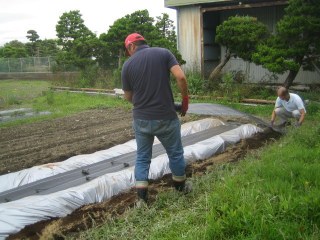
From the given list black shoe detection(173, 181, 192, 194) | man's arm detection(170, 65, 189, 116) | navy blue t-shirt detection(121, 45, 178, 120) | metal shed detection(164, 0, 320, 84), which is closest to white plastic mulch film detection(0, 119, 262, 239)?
black shoe detection(173, 181, 192, 194)

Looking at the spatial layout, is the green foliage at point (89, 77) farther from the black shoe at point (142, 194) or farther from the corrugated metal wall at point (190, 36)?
the black shoe at point (142, 194)

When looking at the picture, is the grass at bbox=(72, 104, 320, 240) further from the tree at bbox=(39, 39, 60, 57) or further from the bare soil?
the tree at bbox=(39, 39, 60, 57)

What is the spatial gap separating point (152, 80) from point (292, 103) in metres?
3.58

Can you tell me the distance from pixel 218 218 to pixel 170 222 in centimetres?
51

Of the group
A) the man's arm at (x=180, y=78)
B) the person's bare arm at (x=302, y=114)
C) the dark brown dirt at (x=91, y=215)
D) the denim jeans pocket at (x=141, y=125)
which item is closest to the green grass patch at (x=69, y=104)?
the person's bare arm at (x=302, y=114)

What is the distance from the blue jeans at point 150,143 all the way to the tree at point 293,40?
593cm

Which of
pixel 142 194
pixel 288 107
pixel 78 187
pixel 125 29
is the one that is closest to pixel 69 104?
pixel 125 29

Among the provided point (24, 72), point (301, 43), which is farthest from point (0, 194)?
point (24, 72)

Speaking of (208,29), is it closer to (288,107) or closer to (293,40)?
(293,40)

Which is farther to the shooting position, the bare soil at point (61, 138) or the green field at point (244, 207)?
the bare soil at point (61, 138)

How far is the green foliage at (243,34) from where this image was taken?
991 centimetres

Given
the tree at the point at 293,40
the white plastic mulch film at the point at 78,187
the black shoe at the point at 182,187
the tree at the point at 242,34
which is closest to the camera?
the white plastic mulch film at the point at 78,187

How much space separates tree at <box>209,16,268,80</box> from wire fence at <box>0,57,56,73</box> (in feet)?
56.5

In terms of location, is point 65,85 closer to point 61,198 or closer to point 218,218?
point 61,198
